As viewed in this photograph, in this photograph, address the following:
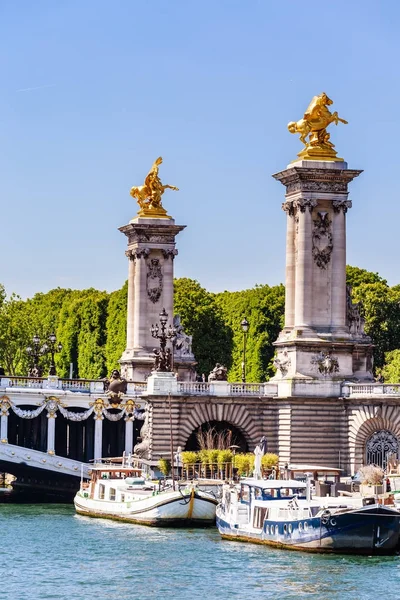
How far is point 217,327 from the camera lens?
414 ft

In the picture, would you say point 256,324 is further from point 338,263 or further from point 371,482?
point 371,482

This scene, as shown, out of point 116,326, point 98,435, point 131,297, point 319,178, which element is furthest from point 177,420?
point 116,326

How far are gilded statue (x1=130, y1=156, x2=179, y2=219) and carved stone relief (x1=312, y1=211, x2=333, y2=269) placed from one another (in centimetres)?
1978

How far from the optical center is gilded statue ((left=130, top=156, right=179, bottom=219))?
108 metres

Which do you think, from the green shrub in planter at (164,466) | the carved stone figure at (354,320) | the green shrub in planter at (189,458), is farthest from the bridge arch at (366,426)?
the green shrub in planter at (164,466)

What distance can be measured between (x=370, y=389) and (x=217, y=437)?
7.38 metres

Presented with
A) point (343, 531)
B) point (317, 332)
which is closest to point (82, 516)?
point (317, 332)

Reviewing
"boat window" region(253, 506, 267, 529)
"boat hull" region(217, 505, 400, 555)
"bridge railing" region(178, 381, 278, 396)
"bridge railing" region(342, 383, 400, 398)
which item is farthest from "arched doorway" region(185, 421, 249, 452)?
"boat hull" region(217, 505, 400, 555)

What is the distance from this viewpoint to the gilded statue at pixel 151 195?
10850cm

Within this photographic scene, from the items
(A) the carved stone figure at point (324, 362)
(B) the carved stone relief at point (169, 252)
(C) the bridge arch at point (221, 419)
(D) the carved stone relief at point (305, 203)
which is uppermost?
(B) the carved stone relief at point (169, 252)

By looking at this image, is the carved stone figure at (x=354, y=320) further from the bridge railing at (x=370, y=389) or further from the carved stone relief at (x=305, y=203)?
the carved stone relief at (x=305, y=203)

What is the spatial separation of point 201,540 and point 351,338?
2008 cm

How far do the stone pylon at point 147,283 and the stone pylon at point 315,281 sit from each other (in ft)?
58.4

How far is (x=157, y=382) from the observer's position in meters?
90.9
